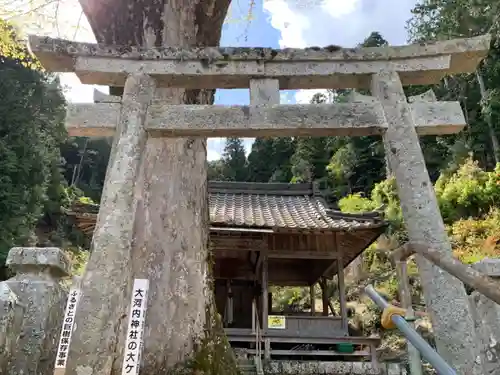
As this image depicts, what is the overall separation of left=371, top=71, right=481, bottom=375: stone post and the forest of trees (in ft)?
21.3

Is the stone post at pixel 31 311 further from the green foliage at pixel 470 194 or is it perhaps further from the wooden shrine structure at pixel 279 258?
the green foliage at pixel 470 194

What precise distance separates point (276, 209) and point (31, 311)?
9383 millimetres

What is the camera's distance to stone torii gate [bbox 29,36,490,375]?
2.93 metres

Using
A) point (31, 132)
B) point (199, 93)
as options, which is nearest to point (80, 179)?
point (31, 132)

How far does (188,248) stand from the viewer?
4012 mm

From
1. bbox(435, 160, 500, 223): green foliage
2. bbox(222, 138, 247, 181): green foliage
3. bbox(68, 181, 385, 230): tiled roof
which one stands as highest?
bbox(222, 138, 247, 181): green foliage

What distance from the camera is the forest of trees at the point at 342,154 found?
16.6 meters

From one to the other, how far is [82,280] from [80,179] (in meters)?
39.3

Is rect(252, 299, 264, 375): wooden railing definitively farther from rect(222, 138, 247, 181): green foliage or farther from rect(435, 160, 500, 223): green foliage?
rect(222, 138, 247, 181): green foliage

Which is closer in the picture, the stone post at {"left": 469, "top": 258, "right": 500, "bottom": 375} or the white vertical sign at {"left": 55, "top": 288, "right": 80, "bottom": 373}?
the stone post at {"left": 469, "top": 258, "right": 500, "bottom": 375}

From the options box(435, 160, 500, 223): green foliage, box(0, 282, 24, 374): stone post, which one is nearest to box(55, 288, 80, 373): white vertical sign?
box(0, 282, 24, 374): stone post

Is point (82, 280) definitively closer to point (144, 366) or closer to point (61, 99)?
point (144, 366)

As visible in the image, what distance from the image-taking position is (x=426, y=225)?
292 cm

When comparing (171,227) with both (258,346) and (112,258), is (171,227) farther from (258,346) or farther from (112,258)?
(258,346)
